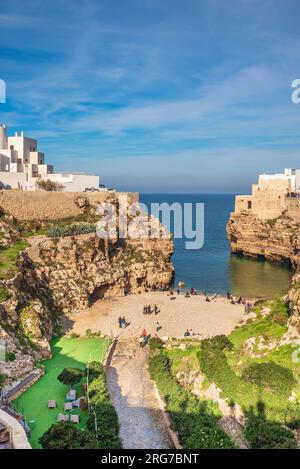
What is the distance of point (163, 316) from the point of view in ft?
102

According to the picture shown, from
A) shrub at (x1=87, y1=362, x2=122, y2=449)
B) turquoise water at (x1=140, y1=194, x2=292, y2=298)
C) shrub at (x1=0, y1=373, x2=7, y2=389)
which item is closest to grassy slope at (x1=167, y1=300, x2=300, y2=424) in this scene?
shrub at (x1=87, y1=362, x2=122, y2=449)

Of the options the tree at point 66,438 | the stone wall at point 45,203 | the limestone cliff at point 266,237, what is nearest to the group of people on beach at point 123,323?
the tree at point 66,438

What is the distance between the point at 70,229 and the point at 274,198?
35012 mm

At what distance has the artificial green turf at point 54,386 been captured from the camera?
1625cm

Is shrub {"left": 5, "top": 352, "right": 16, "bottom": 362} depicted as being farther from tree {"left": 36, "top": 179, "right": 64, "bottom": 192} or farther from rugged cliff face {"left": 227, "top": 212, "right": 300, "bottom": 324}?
rugged cliff face {"left": 227, "top": 212, "right": 300, "bottom": 324}

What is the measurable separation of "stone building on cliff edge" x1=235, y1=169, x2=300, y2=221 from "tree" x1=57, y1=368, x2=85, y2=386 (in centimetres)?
4554

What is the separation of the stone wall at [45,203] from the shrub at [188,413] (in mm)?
21215

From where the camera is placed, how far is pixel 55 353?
78.4 ft

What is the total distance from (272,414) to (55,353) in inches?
463

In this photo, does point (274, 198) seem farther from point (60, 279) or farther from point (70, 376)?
point (70, 376)

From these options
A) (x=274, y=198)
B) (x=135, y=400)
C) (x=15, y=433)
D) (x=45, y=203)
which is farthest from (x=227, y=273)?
(x=15, y=433)

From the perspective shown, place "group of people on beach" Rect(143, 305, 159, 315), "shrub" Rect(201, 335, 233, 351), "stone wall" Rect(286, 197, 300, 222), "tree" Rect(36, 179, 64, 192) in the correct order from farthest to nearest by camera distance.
A: "stone wall" Rect(286, 197, 300, 222) < "tree" Rect(36, 179, 64, 192) < "group of people on beach" Rect(143, 305, 159, 315) < "shrub" Rect(201, 335, 233, 351)

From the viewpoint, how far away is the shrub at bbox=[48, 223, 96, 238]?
117 feet

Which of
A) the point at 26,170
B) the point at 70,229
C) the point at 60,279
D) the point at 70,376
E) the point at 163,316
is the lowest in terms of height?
the point at 163,316
